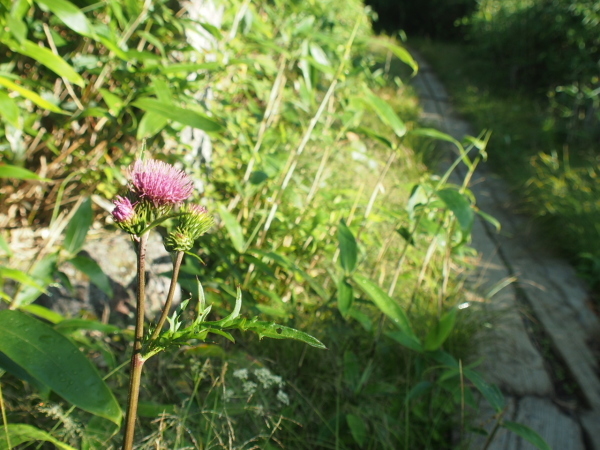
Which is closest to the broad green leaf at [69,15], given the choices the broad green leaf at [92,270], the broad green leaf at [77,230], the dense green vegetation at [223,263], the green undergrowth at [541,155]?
the dense green vegetation at [223,263]

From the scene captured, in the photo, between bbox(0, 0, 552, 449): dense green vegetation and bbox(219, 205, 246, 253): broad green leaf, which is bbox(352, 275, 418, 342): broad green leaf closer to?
bbox(0, 0, 552, 449): dense green vegetation

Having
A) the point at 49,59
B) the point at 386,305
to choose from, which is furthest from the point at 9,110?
the point at 386,305

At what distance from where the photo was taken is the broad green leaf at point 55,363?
1.00 metres

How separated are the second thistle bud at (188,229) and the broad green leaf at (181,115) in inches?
26.2

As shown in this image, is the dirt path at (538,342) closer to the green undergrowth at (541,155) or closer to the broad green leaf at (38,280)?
the green undergrowth at (541,155)

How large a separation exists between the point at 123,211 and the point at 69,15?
1.01 metres

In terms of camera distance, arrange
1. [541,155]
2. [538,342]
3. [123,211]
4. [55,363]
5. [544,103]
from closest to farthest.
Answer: [123,211], [55,363], [538,342], [541,155], [544,103]

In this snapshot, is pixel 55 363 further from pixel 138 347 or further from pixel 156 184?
pixel 156 184

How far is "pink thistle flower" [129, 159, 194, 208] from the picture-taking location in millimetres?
833

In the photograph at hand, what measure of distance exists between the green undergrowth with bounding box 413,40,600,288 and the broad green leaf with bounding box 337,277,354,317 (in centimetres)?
232

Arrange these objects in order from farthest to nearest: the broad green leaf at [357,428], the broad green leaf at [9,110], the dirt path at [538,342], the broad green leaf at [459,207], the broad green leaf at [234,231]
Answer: the dirt path at [538,342] → the broad green leaf at [234,231] → the broad green leaf at [357,428] → the broad green leaf at [459,207] → the broad green leaf at [9,110]

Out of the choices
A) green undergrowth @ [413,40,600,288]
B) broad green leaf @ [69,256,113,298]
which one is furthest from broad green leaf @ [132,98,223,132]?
green undergrowth @ [413,40,600,288]

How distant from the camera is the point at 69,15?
5.14ft

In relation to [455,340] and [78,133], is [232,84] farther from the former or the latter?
[455,340]
